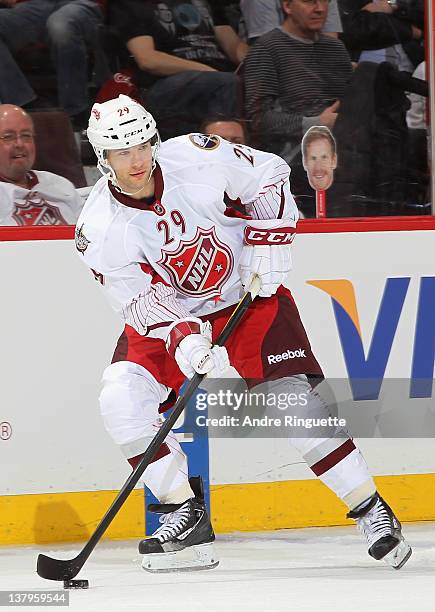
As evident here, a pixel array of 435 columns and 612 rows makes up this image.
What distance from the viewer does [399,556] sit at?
3.11 m

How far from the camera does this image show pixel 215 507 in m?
3.67

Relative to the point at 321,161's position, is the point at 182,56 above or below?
above

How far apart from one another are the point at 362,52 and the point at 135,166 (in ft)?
3.60

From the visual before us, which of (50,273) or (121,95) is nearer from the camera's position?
(121,95)

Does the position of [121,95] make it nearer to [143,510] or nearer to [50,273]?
[50,273]

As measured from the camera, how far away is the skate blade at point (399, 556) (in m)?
3.10

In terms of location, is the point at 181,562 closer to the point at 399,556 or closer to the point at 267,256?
the point at 399,556

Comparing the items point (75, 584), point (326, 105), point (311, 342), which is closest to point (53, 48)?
point (326, 105)

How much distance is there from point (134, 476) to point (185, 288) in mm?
484

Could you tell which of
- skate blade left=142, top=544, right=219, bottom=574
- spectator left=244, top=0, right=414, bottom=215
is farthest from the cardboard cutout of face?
skate blade left=142, top=544, right=219, bottom=574

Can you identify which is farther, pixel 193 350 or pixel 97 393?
pixel 97 393

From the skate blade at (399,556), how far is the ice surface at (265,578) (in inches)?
0.9

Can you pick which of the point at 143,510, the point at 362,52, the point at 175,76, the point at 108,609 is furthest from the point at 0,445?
the point at 362,52

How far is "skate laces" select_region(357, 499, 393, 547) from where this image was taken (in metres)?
3.10
